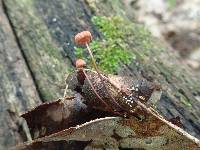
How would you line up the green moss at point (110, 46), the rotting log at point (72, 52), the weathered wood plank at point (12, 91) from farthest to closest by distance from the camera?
1. the green moss at point (110, 46)
2. the rotting log at point (72, 52)
3. the weathered wood plank at point (12, 91)

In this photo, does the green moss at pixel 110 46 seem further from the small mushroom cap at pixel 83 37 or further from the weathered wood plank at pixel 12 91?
the small mushroom cap at pixel 83 37

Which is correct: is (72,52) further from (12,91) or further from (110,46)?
(12,91)

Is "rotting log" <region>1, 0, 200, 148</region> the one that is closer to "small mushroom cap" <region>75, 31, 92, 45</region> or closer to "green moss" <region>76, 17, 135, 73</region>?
"green moss" <region>76, 17, 135, 73</region>

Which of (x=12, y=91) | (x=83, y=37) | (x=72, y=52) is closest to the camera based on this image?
(x=83, y=37)

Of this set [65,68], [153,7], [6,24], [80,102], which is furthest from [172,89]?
[153,7]

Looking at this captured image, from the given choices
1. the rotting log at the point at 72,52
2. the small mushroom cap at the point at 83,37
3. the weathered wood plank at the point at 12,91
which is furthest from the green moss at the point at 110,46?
the small mushroom cap at the point at 83,37

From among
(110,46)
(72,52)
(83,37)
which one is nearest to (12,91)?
(72,52)

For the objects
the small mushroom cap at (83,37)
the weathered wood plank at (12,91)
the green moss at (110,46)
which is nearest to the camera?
the small mushroom cap at (83,37)
